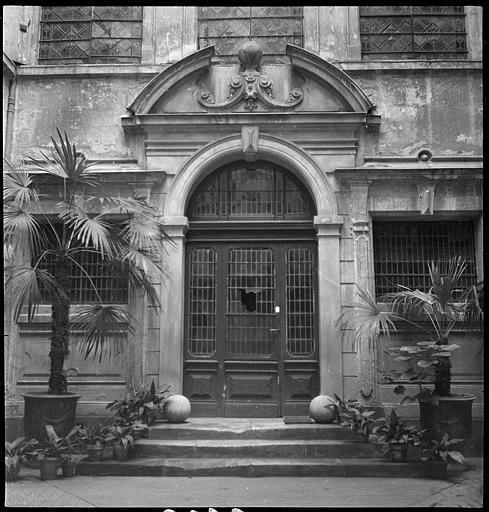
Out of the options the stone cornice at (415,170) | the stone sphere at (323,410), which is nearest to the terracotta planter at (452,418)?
the stone sphere at (323,410)

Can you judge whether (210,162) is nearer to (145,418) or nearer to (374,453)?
(145,418)

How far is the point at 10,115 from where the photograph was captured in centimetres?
890

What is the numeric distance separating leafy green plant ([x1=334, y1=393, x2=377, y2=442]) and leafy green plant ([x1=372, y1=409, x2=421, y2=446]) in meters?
0.11

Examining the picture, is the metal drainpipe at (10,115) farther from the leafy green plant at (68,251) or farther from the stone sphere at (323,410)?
the stone sphere at (323,410)

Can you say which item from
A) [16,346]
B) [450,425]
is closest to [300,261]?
[450,425]

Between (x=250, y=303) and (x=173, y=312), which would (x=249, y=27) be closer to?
(x=250, y=303)

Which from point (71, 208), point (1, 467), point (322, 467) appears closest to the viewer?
point (1, 467)

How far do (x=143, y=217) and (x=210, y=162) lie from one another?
1649mm

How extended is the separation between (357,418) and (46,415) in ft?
11.4

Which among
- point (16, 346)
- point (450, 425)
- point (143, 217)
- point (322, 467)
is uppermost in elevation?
point (143, 217)

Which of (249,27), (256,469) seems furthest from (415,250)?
(249,27)

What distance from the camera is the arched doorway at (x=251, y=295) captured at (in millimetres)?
8508

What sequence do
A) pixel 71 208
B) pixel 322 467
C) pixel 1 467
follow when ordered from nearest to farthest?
pixel 1 467 → pixel 322 467 → pixel 71 208

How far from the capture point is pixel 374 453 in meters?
6.85
